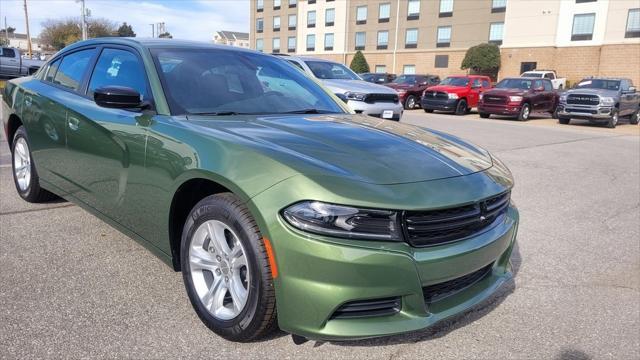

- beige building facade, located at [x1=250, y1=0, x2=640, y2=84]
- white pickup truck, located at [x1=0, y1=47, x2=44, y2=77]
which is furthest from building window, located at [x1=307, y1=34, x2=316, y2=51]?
white pickup truck, located at [x1=0, y1=47, x2=44, y2=77]

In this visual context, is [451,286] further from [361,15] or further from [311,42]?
[311,42]

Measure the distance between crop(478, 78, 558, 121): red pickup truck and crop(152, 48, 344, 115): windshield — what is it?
55.9 ft

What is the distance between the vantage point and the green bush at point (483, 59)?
133ft

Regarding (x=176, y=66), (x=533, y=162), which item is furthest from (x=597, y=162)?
(x=176, y=66)

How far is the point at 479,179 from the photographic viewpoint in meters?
2.64

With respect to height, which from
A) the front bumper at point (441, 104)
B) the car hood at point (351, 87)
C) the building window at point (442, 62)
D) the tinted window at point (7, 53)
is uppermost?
the building window at point (442, 62)

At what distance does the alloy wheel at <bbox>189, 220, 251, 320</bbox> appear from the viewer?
2.47m

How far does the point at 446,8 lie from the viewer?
46.2m

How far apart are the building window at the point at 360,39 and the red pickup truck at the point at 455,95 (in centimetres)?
3351

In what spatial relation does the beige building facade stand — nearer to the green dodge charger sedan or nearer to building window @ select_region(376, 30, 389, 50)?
building window @ select_region(376, 30, 389, 50)

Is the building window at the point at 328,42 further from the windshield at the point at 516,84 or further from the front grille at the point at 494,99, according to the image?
the front grille at the point at 494,99

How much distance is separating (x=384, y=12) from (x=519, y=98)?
3520 centimetres

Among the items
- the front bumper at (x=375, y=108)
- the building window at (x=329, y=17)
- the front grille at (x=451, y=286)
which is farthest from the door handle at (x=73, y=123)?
the building window at (x=329, y=17)

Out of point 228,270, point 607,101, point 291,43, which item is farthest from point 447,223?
point 291,43
